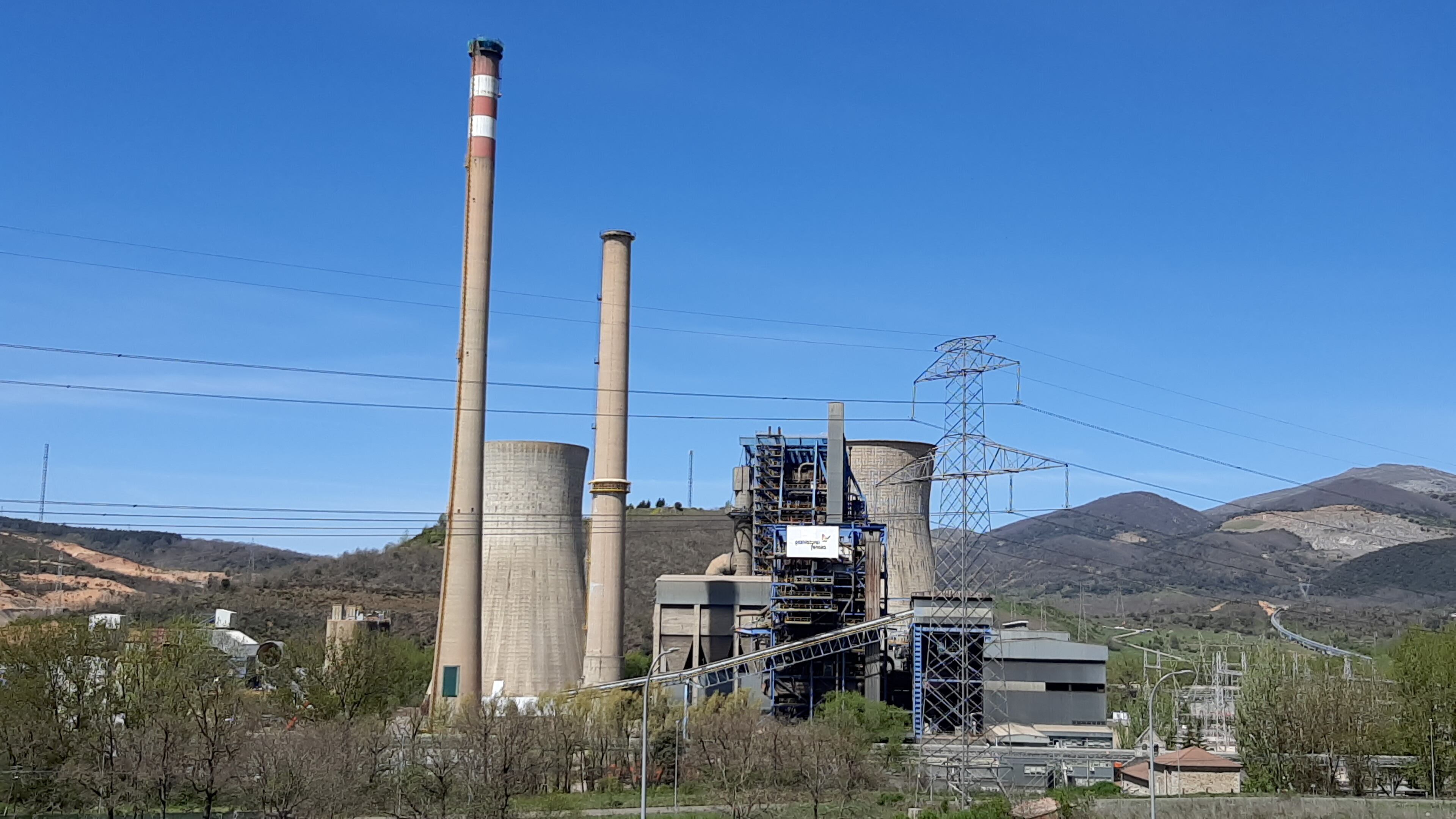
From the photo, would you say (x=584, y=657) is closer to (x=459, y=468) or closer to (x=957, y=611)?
(x=459, y=468)

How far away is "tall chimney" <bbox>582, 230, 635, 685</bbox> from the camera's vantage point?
5525 cm

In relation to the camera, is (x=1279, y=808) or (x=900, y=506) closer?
(x=1279, y=808)

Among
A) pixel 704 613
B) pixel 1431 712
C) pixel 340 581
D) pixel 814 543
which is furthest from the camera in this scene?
pixel 340 581

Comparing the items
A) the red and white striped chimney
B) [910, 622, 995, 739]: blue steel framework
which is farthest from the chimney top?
[910, 622, 995, 739]: blue steel framework

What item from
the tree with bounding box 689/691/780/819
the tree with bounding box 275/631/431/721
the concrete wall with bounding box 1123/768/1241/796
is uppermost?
the tree with bounding box 275/631/431/721

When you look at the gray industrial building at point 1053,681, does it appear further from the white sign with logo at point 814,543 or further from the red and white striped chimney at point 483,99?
the red and white striped chimney at point 483,99

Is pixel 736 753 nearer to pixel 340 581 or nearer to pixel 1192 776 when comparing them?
pixel 1192 776

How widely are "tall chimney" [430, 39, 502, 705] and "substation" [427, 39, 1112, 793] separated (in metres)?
0.07

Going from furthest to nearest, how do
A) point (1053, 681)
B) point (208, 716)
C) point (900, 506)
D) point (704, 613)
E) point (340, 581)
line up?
1. point (340, 581)
2. point (900, 506)
3. point (704, 613)
4. point (1053, 681)
5. point (208, 716)

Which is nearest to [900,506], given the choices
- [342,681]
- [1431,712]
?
[1431,712]

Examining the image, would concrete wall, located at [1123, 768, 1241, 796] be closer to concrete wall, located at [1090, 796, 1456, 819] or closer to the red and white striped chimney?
concrete wall, located at [1090, 796, 1456, 819]

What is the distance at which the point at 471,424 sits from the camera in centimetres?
4775

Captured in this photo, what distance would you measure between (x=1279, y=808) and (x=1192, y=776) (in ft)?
25.0

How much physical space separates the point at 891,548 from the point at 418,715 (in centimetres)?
2528
